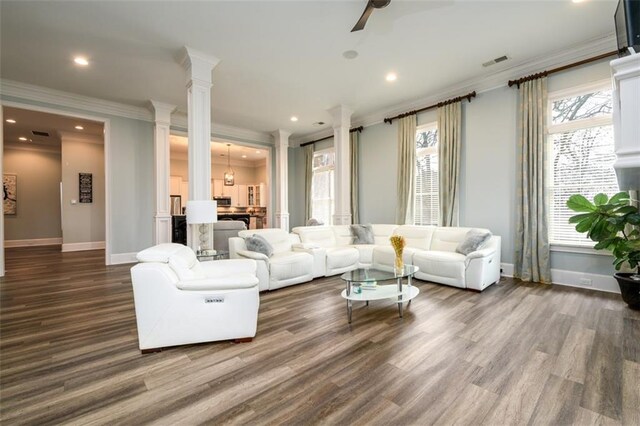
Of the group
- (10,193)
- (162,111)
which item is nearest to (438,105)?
(162,111)

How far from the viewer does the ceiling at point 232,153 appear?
898 cm

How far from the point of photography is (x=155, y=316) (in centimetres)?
226

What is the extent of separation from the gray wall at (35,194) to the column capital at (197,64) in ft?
27.2

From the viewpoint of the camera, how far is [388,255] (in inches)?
191

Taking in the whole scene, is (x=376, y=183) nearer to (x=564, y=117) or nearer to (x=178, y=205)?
(x=564, y=117)

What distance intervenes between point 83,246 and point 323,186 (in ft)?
23.0

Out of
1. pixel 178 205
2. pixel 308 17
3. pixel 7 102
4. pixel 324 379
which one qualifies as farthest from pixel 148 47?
pixel 178 205

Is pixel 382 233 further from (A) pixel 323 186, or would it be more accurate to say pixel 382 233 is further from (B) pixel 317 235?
(A) pixel 323 186

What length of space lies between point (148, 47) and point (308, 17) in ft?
7.32

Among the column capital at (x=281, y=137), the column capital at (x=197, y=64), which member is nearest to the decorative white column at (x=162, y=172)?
the column capital at (x=197, y=64)

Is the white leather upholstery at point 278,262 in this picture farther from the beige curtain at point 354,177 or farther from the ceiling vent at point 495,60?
the ceiling vent at point 495,60

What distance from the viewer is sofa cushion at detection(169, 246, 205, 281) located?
241 centimetres

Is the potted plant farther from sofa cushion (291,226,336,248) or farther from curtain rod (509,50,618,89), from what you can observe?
sofa cushion (291,226,336,248)

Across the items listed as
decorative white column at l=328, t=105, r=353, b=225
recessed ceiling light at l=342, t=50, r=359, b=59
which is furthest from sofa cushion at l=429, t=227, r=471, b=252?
recessed ceiling light at l=342, t=50, r=359, b=59
